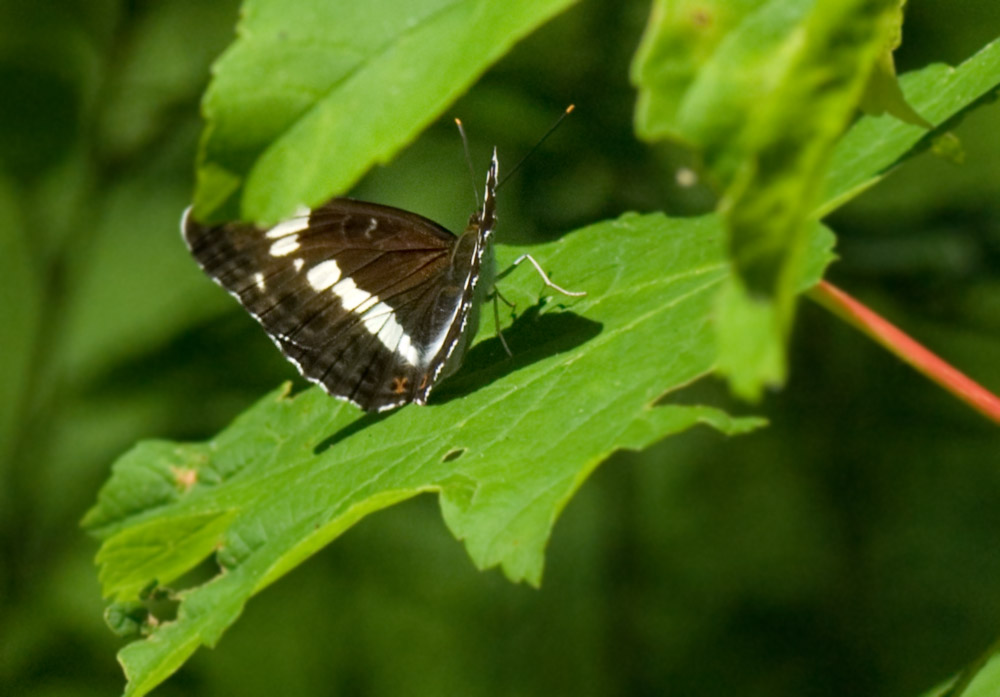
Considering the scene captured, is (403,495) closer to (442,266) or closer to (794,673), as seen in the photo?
(442,266)

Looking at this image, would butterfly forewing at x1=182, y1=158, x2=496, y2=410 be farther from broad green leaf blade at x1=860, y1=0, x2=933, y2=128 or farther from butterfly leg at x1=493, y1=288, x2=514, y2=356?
broad green leaf blade at x1=860, y1=0, x2=933, y2=128

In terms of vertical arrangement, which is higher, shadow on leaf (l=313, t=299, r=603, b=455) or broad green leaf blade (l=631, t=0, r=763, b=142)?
broad green leaf blade (l=631, t=0, r=763, b=142)

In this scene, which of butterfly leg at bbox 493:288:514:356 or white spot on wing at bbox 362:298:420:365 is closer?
Result: butterfly leg at bbox 493:288:514:356

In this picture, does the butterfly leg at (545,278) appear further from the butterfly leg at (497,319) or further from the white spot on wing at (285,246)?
the white spot on wing at (285,246)

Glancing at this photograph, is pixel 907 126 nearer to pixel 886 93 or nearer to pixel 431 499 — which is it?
pixel 886 93

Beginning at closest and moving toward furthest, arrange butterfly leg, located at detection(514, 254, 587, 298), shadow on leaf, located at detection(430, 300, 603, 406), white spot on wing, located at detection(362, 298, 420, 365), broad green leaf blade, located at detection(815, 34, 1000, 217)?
broad green leaf blade, located at detection(815, 34, 1000, 217), shadow on leaf, located at detection(430, 300, 603, 406), butterfly leg, located at detection(514, 254, 587, 298), white spot on wing, located at detection(362, 298, 420, 365)

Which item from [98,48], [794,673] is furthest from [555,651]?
[98,48]

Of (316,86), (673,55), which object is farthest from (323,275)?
(673,55)

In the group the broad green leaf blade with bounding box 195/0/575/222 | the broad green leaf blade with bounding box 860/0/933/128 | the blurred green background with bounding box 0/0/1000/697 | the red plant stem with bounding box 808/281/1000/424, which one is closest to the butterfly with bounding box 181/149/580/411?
the red plant stem with bounding box 808/281/1000/424
